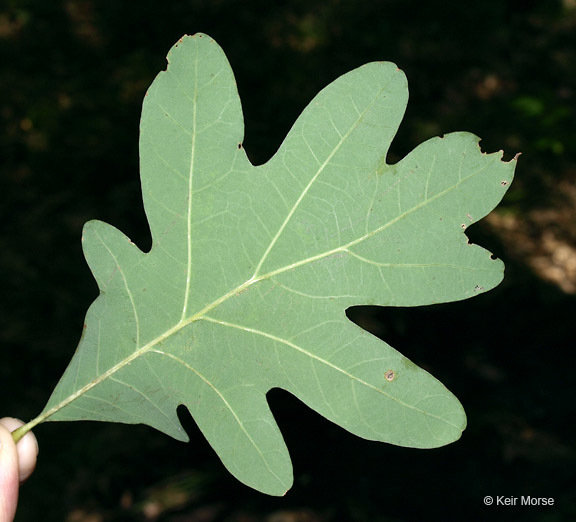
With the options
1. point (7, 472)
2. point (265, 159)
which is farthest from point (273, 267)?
point (265, 159)

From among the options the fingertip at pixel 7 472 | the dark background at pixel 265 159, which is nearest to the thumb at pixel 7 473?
the fingertip at pixel 7 472

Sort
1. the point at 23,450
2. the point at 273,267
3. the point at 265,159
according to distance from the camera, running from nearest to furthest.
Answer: the point at 273,267, the point at 23,450, the point at 265,159

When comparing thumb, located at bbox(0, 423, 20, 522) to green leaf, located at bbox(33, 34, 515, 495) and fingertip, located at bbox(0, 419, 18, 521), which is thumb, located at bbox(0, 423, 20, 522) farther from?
green leaf, located at bbox(33, 34, 515, 495)

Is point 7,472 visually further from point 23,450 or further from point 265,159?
point 265,159

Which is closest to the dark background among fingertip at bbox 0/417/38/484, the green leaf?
fingertip at bbox 0/417/38/484

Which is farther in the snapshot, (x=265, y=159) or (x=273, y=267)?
(x=265, y=159)

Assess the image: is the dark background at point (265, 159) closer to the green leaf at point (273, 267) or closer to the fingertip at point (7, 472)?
the fingertip at point (7, 472)

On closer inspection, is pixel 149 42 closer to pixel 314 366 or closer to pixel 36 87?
pixel 36 87

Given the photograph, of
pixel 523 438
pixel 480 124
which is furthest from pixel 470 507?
pixel 480 124
